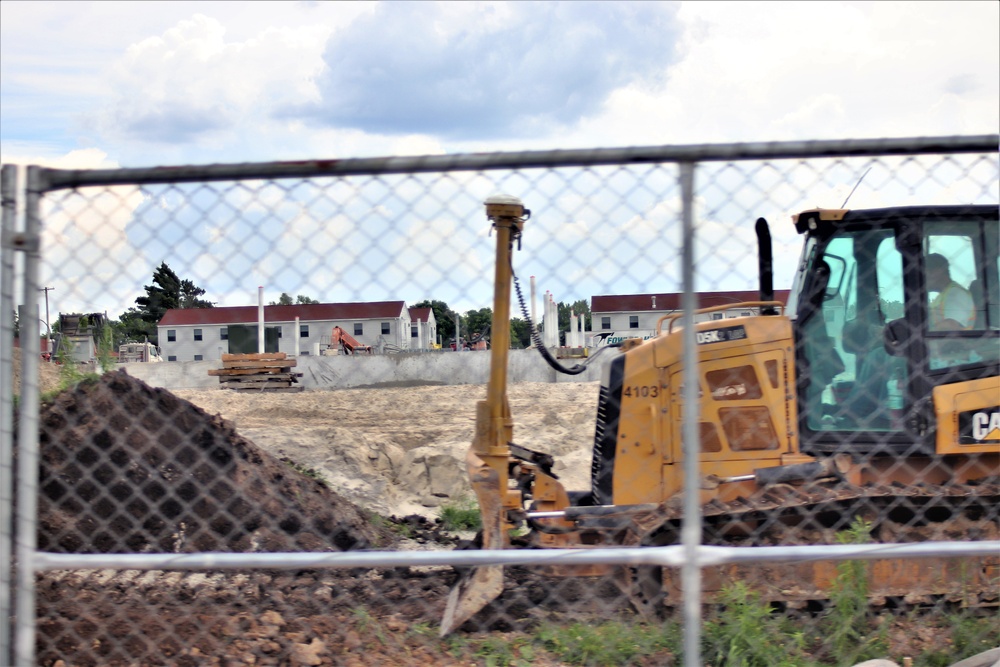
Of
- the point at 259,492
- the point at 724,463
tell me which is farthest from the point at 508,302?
the point at 259,492

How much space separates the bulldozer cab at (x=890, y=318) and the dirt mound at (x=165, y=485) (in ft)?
10.7

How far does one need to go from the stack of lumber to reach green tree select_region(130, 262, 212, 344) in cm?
1700

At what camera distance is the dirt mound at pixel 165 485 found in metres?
5.90

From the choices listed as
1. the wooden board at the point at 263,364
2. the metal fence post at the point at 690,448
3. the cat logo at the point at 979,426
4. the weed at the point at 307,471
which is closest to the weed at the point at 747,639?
the cat logo at the point at 979,426

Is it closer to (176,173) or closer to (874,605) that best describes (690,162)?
(176,173)

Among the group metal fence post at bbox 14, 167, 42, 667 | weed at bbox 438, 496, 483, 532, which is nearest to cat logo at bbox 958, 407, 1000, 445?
metal fence post at bbox 14, 167, 42, 667

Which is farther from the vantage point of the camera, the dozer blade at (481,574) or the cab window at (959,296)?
the dozer blade at (481,574)

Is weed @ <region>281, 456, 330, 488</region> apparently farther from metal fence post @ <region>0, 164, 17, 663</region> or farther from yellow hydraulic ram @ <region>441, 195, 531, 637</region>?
metal fence post @ <region>0, 164, 17, 663</region>

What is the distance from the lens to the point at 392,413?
57.7ft

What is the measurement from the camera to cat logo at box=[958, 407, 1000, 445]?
4.88 m

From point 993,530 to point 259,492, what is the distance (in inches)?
217

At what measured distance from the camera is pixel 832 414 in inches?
200

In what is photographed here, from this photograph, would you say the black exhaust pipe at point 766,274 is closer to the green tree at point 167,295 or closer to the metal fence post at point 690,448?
the metal fence post at point 690,448

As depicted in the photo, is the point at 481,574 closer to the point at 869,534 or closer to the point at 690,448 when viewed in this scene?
the point at 869,534
